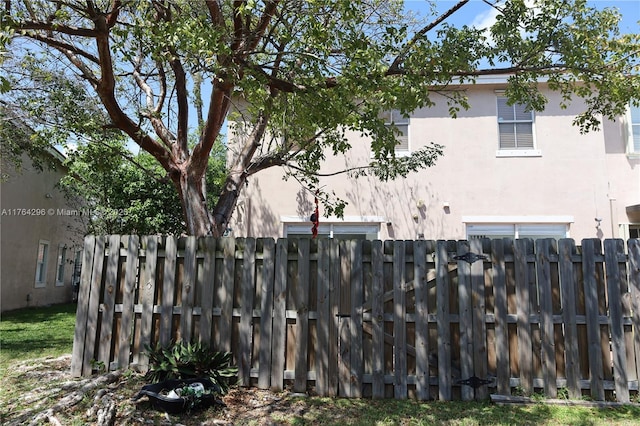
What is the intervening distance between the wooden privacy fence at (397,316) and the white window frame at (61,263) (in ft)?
42.2

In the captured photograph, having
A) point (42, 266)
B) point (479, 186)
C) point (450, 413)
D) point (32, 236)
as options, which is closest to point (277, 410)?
point (450, 413)

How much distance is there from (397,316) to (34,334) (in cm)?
739

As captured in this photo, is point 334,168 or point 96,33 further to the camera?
point 334,168

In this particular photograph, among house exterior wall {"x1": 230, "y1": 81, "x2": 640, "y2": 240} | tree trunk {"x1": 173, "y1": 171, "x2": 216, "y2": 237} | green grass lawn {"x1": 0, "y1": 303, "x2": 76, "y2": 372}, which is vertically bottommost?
green grass lawn {"x1": 0, "y1": 303, "x2": 76, "y2": 372}

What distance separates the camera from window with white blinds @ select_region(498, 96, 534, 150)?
10.9 meters

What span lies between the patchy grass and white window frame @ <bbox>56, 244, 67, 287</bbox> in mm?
12424

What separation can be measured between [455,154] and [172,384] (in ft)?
28.3

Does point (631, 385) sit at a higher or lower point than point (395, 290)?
lower

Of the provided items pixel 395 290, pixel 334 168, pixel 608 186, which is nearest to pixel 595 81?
pixel 395 290

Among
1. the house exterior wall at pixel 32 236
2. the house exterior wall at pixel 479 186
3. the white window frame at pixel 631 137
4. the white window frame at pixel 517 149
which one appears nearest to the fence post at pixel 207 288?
the house exterior wall at pixel 479 186

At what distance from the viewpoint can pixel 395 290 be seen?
5.07 m

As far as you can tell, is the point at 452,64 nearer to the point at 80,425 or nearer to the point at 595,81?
the point at 595,81

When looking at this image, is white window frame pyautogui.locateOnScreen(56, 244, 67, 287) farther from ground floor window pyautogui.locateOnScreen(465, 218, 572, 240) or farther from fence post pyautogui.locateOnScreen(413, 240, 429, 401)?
fence post pyautogui.locateOnScreen(413, 240, 429, 401)

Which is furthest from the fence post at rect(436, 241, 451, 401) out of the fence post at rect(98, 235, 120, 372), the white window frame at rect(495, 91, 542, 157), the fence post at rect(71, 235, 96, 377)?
the white window frame at rect(495, 91, 542, 157)
